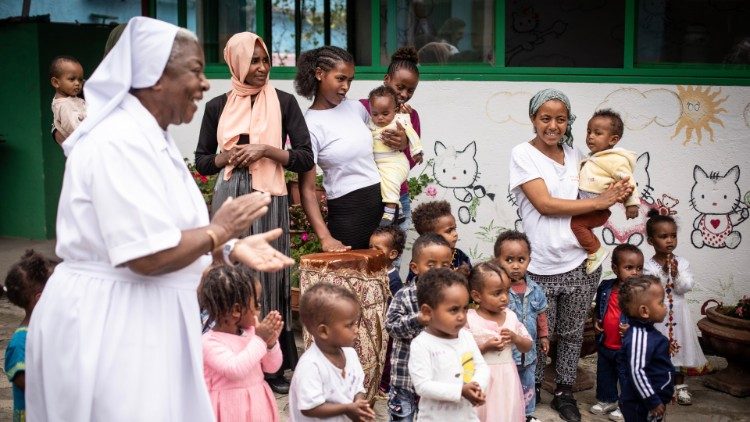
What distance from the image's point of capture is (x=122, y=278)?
2.99m

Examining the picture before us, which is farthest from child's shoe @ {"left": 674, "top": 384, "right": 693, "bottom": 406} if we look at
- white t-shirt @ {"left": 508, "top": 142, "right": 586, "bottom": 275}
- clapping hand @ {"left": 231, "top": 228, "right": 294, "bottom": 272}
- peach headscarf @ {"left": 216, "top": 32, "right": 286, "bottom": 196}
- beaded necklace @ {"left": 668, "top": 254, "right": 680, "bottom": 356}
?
clapping hand @ {"left": 231, "top": 228, "right": 294, "bottom": 272}

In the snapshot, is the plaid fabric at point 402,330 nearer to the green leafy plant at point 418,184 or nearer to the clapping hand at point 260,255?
the clapping hand at point 260,255

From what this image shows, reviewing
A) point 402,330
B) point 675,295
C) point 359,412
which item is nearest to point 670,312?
point 675,295

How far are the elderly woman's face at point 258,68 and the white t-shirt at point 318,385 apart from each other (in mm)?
1896

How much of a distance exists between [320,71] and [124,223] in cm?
291

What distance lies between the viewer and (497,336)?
443 cm

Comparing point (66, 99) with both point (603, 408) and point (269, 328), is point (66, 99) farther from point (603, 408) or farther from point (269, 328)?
point (603, 408)

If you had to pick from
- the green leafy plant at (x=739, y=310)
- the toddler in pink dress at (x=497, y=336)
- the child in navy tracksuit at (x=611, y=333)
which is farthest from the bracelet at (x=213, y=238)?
the green leafy plant at (x=739, y=310)

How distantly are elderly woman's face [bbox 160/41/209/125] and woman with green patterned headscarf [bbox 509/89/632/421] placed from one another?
8.37 feet

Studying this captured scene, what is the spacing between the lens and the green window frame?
21.7ft

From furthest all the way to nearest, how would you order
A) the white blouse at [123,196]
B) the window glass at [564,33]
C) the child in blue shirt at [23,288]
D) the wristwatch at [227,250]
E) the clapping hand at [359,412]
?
1. the window glass at [564,33]
2. the child in blue shirt at [23,288]
3. the clapping hand at [359,412]
4. the wristwatch at [227,250]
5. the white blouse at [123,196]

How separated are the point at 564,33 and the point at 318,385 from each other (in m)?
4.44

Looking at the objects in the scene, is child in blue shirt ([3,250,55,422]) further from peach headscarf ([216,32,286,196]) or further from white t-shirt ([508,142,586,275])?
white t-shirt ([508,142,586,275])

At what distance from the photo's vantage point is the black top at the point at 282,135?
5370mm
